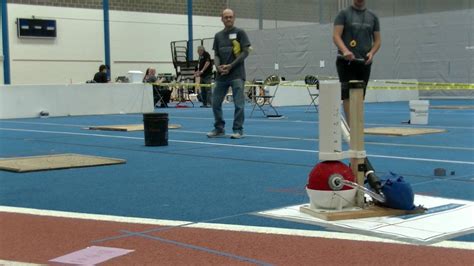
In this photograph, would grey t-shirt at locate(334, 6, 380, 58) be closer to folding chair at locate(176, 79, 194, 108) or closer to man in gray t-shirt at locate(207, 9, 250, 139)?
man in gray t-shirt at locate(207, 9, 250, 139)

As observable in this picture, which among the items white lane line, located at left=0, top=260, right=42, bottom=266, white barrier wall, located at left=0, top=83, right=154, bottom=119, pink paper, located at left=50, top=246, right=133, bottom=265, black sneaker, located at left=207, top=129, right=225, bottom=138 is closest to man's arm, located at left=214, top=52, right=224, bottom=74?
black sneaker, located at left=207, top=129, right=225, bottom=138

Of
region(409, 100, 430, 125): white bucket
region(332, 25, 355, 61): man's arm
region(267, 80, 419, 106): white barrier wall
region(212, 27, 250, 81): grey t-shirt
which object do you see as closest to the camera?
region(332, 25, 355, 61): man's arm

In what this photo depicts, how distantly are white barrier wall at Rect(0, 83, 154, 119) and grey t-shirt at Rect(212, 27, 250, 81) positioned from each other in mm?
7987

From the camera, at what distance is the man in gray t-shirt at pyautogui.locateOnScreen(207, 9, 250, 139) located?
969 cm

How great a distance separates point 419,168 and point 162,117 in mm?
3638

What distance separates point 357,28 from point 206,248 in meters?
4.51

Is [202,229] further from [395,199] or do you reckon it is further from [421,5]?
[421,5]

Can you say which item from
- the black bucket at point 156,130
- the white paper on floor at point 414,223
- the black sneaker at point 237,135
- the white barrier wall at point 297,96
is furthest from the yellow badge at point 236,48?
the white barrier wall at point 297,96

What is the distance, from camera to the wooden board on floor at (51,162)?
644 cm

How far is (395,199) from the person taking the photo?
421cm

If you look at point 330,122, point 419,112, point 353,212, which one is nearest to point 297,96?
point 419,112

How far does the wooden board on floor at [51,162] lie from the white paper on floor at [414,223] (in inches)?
115

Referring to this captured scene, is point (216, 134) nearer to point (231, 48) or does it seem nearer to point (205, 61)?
point (231, 48)

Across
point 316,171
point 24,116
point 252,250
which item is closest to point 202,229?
point 252,250
